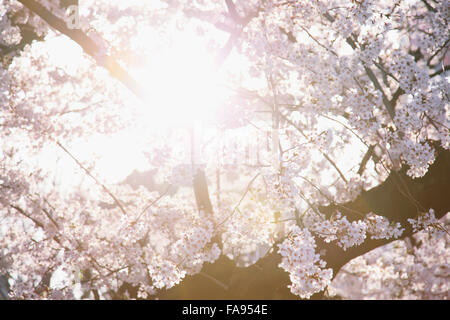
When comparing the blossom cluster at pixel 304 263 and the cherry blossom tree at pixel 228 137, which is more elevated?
the cherry blossom tree at pixel 228 137

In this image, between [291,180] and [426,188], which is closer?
[291,180]

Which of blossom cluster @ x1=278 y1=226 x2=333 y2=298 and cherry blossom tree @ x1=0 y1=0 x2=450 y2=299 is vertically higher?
cherry blossom tree @ x1=0 y1=0 x2=450 y2=299

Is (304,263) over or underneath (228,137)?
underneath

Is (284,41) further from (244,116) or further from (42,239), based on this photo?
(42,239)

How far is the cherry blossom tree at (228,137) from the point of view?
4293 mm

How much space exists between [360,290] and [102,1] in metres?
14.1

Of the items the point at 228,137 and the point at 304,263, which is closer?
the point at 304,263

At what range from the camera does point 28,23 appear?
8.18 metres

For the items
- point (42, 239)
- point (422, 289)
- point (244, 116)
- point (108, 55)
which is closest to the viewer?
point (244, 116)

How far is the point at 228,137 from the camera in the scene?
6156mm

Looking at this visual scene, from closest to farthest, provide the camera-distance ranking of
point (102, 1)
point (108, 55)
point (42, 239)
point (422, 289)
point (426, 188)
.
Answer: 1. point (426, 188)
2. point (108, 55)
3. point (42, 239)
4. point (102, 1)
5. point (422, 289)

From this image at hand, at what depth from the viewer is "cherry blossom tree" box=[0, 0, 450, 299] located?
4293 millimetres
